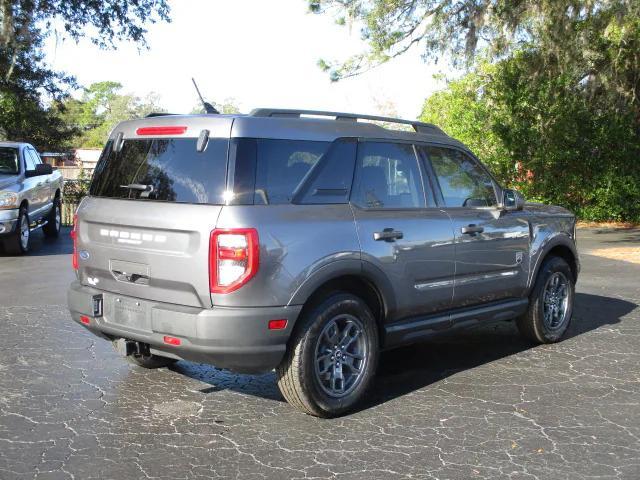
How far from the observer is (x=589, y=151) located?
2077 centimetres

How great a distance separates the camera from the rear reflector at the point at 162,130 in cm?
490

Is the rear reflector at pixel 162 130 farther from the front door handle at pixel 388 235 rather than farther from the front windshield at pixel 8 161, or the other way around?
the front windshield at pixel 8 161

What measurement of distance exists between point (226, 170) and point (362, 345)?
5.07 ft

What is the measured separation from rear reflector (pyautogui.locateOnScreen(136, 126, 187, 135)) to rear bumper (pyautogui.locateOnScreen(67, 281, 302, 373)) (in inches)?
44.1

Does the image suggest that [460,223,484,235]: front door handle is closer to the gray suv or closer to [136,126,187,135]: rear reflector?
the gray suv

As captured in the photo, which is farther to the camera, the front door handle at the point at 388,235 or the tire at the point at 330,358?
the front door handle at the point at 388,235

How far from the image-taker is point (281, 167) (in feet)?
15.7

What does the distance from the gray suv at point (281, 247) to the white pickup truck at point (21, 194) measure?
7.83 meters

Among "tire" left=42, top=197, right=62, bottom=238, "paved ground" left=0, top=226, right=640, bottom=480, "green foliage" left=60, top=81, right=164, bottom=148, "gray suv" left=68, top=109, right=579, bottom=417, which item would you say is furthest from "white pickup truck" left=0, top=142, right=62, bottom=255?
"green foliage" left=60, top=81, right=164, bottom=148

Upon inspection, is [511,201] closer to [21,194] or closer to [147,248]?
[147,248]

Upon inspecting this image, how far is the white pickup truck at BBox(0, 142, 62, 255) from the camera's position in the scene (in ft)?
41.9

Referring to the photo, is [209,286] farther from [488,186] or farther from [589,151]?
[589,151]

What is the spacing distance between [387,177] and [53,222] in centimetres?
1238

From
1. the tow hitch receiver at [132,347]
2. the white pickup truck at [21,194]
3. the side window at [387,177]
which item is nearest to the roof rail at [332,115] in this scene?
the side window at [387,177]
